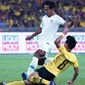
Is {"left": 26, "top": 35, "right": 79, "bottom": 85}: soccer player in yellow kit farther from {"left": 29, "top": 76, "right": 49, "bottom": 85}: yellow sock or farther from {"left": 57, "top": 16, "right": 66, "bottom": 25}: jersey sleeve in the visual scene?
{"left": 57, "top": 16, "right": 66, "bottom": 25}: jersey sleeve

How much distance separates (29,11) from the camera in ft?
95.8

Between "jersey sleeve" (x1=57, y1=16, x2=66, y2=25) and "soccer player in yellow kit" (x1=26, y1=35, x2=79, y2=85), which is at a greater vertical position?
"jersey sleeve" (x1=57, y1=16, x2=66, y2=25)

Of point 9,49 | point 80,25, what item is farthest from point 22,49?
point 80,25

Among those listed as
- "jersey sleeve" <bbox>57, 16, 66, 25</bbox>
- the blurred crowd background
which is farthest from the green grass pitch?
the blurred crowd background

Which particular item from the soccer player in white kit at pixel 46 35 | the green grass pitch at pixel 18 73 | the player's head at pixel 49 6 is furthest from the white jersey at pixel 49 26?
the green grass pitch at pixel 18 73

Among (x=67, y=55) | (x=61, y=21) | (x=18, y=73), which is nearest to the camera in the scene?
(x=67, y=55)

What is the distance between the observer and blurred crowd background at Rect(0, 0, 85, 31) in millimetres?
27953

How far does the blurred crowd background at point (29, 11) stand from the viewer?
91.7 feet

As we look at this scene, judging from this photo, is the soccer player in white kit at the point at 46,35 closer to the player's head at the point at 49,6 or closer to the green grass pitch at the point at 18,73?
the player's head at the point at 49,6

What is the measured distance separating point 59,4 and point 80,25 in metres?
2.26

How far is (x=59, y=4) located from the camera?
97.3 ft

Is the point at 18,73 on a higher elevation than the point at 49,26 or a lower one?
lower

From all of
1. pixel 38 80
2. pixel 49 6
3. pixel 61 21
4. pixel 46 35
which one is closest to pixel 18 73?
pixel 46 35

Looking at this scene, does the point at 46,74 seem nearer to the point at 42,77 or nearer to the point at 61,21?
the point at 42,77
